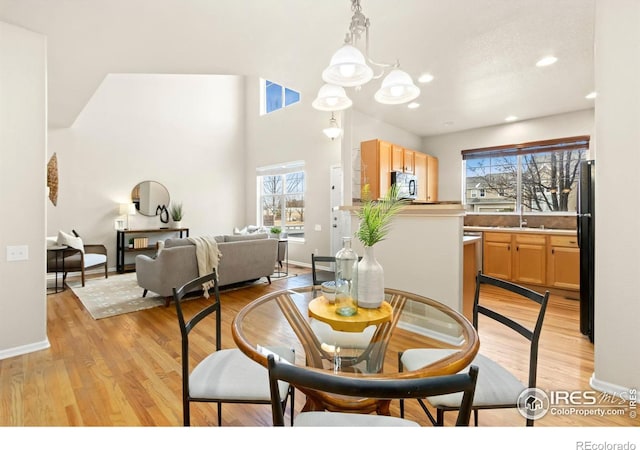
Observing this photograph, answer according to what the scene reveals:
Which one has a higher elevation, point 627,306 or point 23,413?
point 627,306

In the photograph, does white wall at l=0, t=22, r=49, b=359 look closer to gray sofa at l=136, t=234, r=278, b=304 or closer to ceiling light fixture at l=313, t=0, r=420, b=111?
gray sofa at l=136, t=234, r=278, b=304

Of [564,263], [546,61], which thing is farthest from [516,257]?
[546,61]

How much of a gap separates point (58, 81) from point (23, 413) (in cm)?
371

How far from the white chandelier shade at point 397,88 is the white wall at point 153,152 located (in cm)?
629

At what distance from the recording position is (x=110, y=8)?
7.71 feet

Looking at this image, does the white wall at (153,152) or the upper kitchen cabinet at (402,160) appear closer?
the upper kitchen cabinet at (402,160)

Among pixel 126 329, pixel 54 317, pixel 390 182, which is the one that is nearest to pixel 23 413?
pixel 126 329

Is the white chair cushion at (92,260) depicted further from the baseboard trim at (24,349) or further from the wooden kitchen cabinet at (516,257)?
the wooden kitchen cabinet at (516,257)

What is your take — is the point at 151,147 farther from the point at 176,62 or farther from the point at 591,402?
the point at 591,402

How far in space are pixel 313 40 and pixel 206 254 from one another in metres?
2.84

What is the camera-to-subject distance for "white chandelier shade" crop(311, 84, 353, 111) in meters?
2.13

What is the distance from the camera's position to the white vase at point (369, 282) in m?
1.54

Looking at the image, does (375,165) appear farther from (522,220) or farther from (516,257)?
(522,220)

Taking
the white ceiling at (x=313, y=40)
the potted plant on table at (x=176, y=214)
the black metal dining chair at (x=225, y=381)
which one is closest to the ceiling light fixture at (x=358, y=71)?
the white ceiling at (x=313, y=40)
